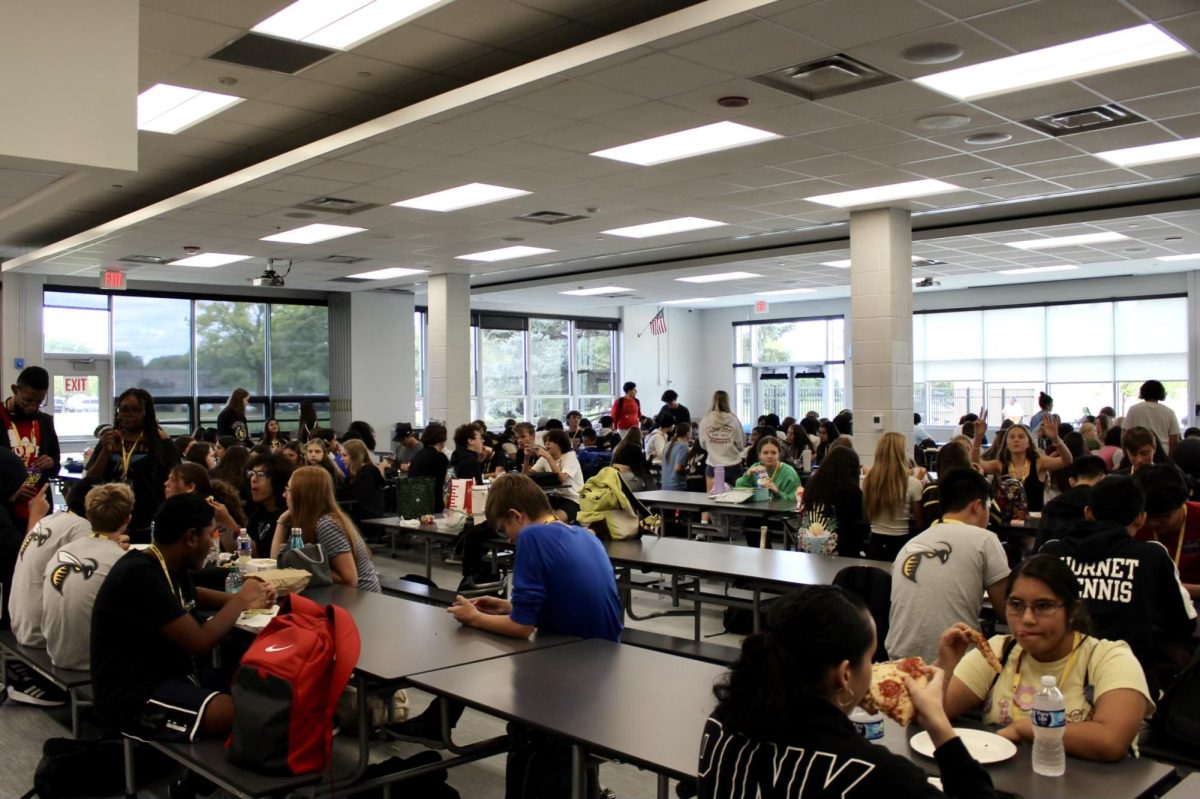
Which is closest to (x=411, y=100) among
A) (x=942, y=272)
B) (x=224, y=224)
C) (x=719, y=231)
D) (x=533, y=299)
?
(x=224, y=224)

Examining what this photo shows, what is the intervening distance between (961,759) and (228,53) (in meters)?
5.50

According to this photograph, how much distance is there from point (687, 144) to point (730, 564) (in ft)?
11.2

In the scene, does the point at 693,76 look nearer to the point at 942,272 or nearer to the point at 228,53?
the point at 228,53

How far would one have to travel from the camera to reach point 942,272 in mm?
14820

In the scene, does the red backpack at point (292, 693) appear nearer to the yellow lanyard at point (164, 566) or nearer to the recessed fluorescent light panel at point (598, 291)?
the yellow lanyard at point (164, 566)

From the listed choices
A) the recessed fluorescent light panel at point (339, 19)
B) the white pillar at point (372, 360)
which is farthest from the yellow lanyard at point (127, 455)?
the white pillar at point (372, 360)

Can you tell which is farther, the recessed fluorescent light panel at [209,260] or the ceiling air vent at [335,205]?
the recessed fluorescent light panel at [209,260]

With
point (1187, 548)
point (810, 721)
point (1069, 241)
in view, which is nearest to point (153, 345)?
point (1069, 241)

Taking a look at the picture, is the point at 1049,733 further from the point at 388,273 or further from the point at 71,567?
the point at 388,273

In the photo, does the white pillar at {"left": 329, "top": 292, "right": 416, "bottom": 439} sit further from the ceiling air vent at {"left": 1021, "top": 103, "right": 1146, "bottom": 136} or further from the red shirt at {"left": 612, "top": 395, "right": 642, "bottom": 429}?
the ceiling air vent at {"left": 1021, "top": 103, "right": 1146, "bottom": 136}

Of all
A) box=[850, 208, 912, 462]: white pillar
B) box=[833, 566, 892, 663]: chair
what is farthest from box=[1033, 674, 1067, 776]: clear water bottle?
box=[850, 208, 912, 462]: white pillar

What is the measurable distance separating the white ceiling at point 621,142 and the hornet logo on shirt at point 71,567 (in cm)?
148

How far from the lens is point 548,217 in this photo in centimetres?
984

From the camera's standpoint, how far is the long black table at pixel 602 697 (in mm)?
2363
